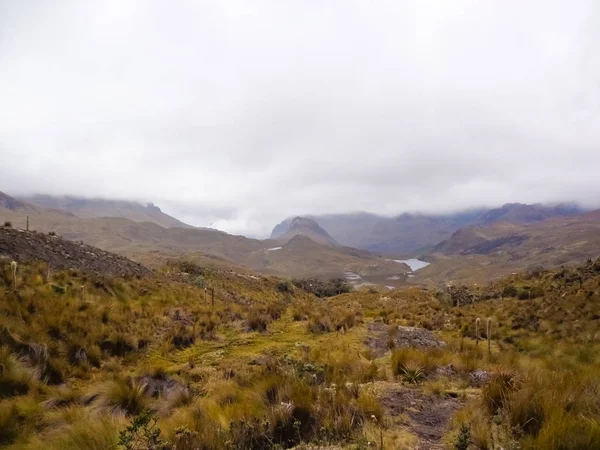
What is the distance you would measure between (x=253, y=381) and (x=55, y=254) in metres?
15.0

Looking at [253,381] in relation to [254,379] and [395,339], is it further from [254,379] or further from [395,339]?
[395,339]

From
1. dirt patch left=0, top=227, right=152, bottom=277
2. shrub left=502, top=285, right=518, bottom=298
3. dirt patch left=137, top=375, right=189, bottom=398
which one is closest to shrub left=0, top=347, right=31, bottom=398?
dirt patch left=137, top=375, right=189, bottom=398

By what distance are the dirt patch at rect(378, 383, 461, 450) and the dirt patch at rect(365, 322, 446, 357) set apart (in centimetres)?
376

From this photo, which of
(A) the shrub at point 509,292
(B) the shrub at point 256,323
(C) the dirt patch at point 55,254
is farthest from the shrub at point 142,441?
(A) the shrub at point 509,292

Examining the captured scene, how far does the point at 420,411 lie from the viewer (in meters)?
5.38

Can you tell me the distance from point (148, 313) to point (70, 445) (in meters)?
8.61

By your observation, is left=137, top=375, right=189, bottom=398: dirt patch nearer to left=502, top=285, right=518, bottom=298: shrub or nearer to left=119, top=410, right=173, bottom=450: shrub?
left=119, top=410, right=173, bottom=450: shrub

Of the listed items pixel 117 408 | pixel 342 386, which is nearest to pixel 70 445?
pixel 117 408

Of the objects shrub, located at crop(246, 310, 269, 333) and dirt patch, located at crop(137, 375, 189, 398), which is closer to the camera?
dirt patch, located at crop(137, 375, 189, 398)

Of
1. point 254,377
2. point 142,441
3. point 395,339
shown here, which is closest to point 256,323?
point 395,339

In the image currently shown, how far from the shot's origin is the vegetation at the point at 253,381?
165 inches

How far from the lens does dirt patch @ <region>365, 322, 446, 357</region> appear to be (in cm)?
1060

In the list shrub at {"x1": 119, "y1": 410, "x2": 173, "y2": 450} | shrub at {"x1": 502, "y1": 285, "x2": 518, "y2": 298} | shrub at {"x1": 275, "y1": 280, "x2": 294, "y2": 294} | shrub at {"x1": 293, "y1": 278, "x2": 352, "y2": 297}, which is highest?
shrub at {"x1": 119, "y1": 410, "x2": 173, "y2": 450}

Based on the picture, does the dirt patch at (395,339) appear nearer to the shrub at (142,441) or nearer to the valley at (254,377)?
the valley at (254,377)
